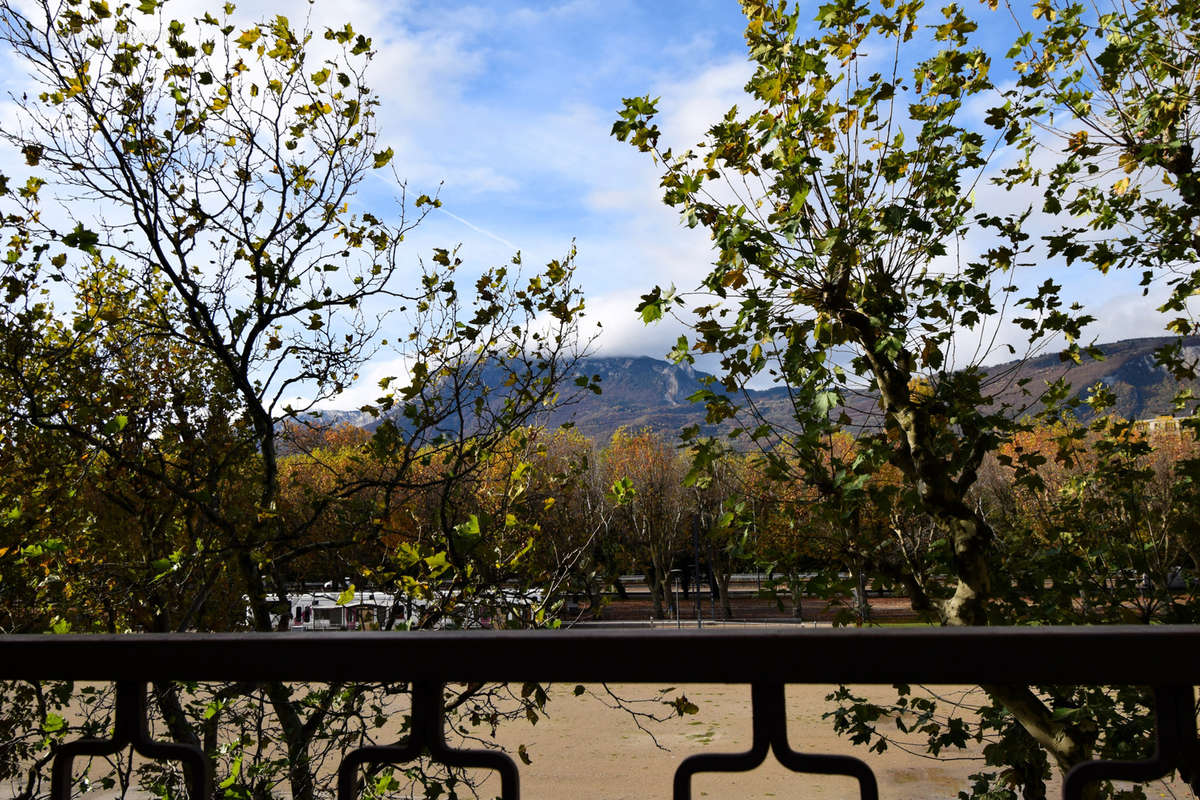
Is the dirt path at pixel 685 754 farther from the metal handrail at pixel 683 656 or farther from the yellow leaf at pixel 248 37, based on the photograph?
the metal handrail at pixel 683 656

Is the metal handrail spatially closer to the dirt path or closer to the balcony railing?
the balcony railing

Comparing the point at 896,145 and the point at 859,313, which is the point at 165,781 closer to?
A: the point at 859,313

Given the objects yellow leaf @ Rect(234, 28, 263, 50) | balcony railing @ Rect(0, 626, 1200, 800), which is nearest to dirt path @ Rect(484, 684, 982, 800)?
yellow leaf @ Rect(234, 28, 263, 50)

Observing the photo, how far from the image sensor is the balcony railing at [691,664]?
102cm

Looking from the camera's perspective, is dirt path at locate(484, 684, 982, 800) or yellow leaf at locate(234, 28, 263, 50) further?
dirt path at locate(484, 684, 982, 800)

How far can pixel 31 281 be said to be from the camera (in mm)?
5301

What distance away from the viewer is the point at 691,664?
3.51 feet

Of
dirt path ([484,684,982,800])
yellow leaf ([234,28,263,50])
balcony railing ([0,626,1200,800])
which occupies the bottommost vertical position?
dirt path ([484,684,982,800])

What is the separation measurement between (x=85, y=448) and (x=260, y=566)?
1830 mm

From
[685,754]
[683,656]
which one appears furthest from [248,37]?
[685,754]

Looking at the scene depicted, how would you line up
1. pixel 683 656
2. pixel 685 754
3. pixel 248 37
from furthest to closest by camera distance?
pixel 685 754, pixel 248 37, pixel 683 656

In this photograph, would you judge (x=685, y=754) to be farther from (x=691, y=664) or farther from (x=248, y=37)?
(x=691, y=664)

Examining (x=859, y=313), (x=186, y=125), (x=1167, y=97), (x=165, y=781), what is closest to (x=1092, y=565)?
(x=859, y=313)

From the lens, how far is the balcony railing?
102 cm
